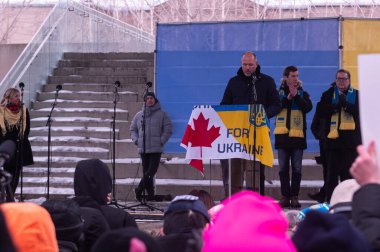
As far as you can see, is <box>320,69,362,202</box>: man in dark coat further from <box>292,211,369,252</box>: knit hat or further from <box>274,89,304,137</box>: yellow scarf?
<box>292,211,369,252</box>: knit hat

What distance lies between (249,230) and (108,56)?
652 inches

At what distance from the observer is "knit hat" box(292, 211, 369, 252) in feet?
9.86

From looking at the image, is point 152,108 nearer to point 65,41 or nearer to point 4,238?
point 65,41

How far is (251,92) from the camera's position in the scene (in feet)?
35.6

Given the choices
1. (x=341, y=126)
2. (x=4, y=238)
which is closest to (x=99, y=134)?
(x=341, y=126)

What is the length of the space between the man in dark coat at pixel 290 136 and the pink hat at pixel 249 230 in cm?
843

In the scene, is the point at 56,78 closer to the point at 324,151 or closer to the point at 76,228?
the point at 324,151

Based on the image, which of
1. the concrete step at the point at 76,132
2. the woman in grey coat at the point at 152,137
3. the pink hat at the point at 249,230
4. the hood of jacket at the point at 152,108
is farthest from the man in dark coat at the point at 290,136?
the pink hat at the point at 249,230

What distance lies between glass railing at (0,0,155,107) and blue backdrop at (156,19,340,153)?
420cm

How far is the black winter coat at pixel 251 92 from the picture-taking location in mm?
10914

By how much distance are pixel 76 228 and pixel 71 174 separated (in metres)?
9.95

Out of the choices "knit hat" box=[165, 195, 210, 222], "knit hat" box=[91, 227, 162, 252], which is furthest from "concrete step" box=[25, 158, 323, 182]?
"knit hat" box=[91, 227, 162, 252]

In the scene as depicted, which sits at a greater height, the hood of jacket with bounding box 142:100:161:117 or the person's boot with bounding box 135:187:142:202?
the hood of jacket with bounding box 142:100:161:117

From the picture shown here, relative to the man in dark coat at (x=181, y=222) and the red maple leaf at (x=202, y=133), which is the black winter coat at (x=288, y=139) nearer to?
the red maple leaf at (x=202, y=133)
